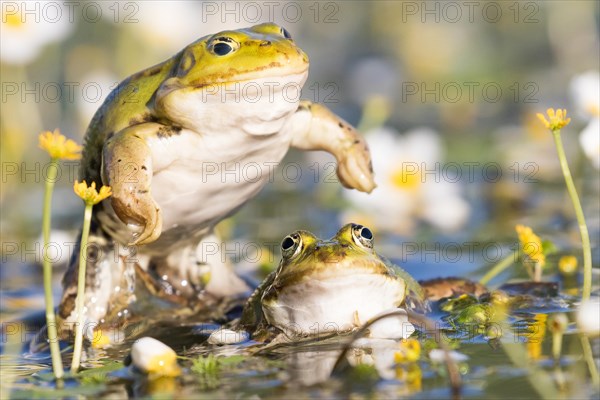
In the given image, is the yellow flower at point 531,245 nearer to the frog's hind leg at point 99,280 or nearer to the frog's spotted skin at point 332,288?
the frog's spotted skin at point 332,288

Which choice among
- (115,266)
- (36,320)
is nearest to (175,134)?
(115,266)

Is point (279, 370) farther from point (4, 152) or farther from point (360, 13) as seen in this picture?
point (360, 13)

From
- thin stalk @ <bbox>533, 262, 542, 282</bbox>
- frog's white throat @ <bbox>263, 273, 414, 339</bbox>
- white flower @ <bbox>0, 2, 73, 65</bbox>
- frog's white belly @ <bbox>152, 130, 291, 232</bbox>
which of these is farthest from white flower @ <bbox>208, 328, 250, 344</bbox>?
white flower @ <bbox>0, 2, 73, 65</bbox>

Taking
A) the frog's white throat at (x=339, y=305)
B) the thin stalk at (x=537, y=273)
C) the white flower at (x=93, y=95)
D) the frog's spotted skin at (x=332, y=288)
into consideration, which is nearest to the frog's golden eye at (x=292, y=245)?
the frog's spotted skin at (x=332, y=288)

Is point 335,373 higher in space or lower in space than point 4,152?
lower

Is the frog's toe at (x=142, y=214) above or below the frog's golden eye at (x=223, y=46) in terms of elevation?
below

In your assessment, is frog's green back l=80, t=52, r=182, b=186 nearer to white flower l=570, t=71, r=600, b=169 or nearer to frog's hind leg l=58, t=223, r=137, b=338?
frog's hind leg l=58, t=223, r=137, b=338

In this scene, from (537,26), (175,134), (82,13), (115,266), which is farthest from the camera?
(537,26)
